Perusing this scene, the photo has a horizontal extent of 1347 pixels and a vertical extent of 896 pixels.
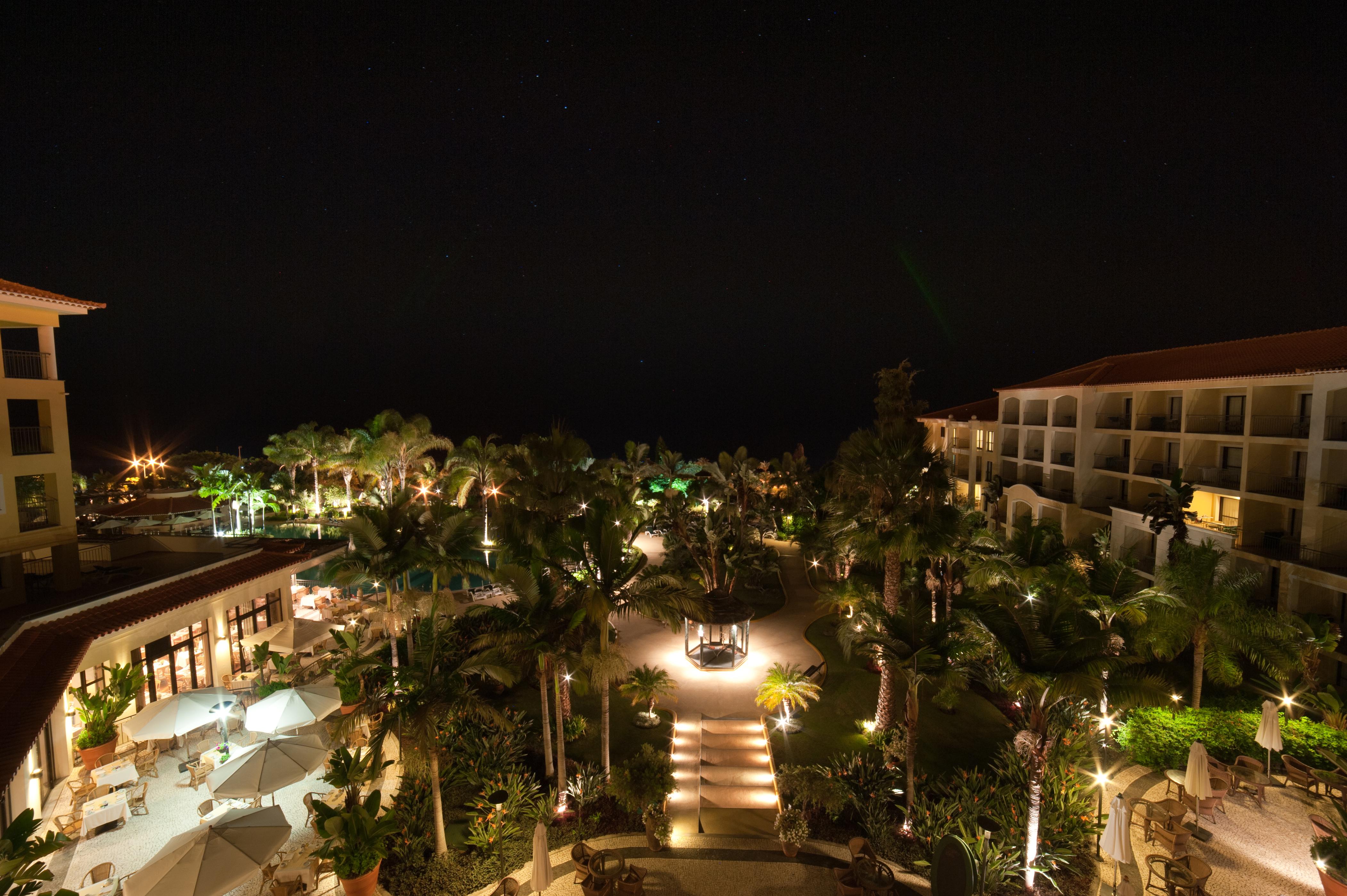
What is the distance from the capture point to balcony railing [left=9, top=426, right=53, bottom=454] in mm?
16234

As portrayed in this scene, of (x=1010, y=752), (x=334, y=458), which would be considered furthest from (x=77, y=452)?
(x=1010, y=752)

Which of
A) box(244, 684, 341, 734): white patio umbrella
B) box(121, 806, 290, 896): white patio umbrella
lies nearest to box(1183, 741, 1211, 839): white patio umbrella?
box(121, 806, 290, 896): white patio umbrella

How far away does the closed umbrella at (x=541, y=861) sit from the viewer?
1020 cm

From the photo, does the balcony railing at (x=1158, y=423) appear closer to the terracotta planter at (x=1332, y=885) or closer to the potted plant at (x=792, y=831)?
the terracotta planter at (x=1332, y=885)

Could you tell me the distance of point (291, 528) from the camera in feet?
120

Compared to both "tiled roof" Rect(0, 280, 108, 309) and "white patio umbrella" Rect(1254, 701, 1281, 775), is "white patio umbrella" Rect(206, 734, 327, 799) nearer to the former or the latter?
"tiled roof" Rect(0, 280, 108, 309)

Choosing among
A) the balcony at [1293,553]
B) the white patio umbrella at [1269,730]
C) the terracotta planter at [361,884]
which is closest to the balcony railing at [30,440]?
→ the terracotta planter at [361,884]

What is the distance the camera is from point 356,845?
10.4 m

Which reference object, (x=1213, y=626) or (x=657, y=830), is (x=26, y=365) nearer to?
(x=657, y=830)

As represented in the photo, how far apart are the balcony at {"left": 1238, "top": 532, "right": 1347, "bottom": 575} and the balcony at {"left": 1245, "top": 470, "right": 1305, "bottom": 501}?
1.43 meters

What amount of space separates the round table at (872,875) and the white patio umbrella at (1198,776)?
642cm

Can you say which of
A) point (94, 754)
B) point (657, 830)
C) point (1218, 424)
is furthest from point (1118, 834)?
point (1218, 424)

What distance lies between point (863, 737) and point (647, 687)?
19.4 ft

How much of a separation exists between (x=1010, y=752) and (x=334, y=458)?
40.5 m
